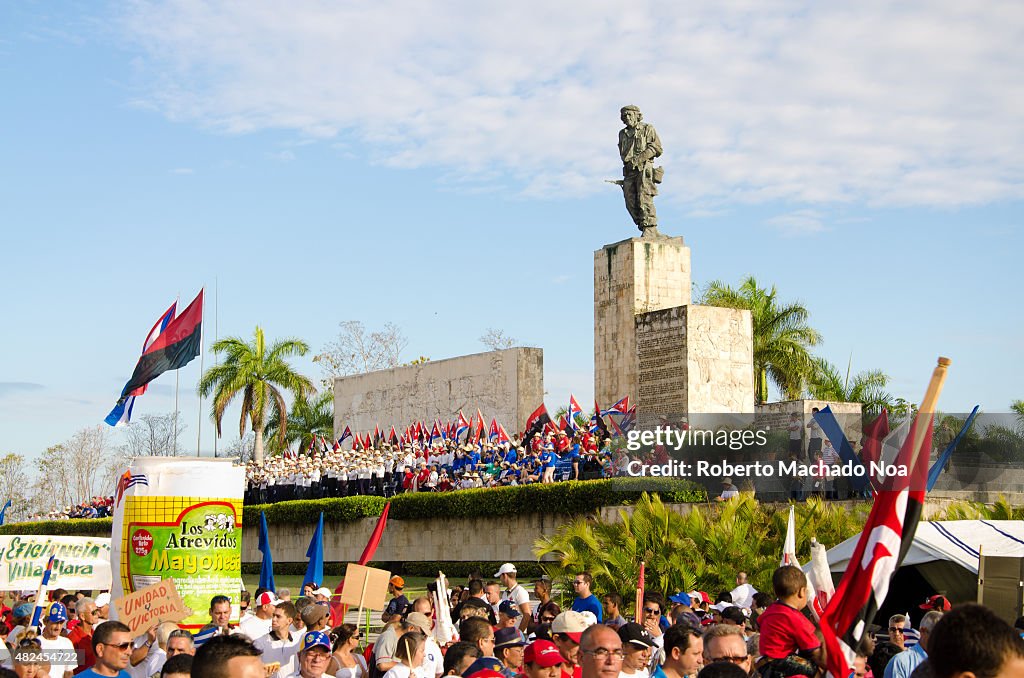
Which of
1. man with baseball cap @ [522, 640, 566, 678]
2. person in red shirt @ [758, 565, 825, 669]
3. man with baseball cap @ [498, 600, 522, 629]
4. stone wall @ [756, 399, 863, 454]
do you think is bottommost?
man with baseball cap @ [498, 600, 522, 629]

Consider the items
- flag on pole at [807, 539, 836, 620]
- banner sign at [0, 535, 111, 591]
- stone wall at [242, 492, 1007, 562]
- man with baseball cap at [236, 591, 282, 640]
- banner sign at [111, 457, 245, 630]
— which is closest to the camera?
flag on pole at [807, 539, 836, 620]

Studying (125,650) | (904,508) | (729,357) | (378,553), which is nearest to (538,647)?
(904,508)

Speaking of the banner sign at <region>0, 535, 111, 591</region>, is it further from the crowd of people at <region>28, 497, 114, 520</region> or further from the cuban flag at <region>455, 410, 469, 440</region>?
the crowd of people at <region>28, 497, 114, 520</region>

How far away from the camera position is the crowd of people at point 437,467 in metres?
26.8

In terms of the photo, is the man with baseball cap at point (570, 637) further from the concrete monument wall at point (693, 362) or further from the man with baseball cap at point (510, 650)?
the concrete monument wall at point (693, 362)

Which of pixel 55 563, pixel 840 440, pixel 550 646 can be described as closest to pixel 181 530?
pixel 55 563

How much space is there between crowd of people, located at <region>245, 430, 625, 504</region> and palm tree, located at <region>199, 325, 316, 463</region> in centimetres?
943

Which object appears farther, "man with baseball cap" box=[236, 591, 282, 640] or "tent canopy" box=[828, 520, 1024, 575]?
"tent canopy" box=[828, 520, 1024, 575]

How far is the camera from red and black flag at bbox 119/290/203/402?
20609 mm

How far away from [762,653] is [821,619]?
0.32 m

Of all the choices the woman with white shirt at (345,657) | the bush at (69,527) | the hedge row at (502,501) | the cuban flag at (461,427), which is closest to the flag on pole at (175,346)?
the hedge row at (502,501)

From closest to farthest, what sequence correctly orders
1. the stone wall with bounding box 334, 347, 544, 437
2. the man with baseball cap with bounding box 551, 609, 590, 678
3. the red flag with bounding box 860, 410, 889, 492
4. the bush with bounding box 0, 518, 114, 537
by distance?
the man with baseball cap with bounding box 551, 609, 590, 678, the red flag with bounding box 860, 410, 889, 492, the stone wall with bounding box 334, 347, 544, 437, the bush with bounding box 0, 518, 114, 537

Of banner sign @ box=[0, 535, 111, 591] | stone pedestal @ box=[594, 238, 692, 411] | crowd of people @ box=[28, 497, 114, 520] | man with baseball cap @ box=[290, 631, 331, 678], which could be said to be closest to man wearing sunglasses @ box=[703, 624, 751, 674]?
man with baseball cap @ box=[290, 631, 331, 678]

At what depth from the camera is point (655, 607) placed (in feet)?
31.8
